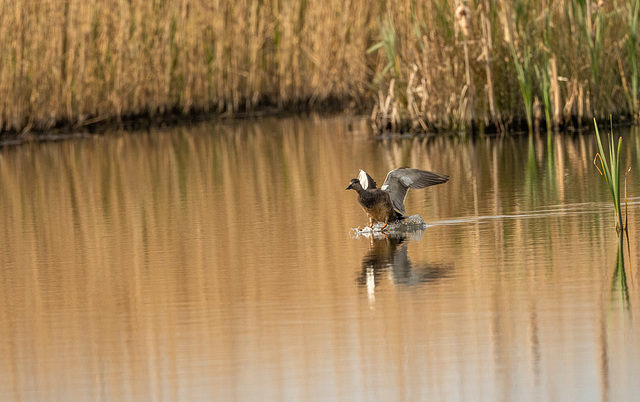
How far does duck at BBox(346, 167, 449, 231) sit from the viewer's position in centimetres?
558

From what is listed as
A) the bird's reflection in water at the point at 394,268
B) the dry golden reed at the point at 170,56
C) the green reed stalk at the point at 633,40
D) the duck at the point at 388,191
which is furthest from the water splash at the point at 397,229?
the dry golden reed at the point at 170,56

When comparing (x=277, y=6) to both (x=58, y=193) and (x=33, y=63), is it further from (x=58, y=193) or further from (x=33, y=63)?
(x=58, y=193)

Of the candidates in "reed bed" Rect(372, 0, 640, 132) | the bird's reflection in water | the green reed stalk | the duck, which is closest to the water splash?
the duck

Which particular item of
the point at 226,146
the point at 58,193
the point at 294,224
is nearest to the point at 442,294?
the point at 294,224

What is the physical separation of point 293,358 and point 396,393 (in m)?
0.45

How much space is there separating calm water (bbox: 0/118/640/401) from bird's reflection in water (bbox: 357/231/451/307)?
0.01 m

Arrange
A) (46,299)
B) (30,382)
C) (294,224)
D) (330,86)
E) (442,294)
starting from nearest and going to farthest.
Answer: (30,382)
(442,294)
(46,299)
(294,224)
(330,86)

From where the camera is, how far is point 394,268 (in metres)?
4.66

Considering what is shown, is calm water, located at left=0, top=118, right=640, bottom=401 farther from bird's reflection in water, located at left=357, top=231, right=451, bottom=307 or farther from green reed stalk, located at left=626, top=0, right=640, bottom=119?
green reed stalk, located at left=626, top=0, right=640, bottom=119

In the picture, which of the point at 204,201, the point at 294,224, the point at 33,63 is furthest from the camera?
the point at 33,63

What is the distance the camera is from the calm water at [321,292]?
124 inches

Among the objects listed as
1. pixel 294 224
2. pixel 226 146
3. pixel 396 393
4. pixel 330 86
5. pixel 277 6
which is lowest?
pixel 396 393

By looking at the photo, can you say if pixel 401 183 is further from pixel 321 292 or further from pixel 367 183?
pixel 321 292

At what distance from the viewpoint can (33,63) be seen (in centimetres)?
1261
